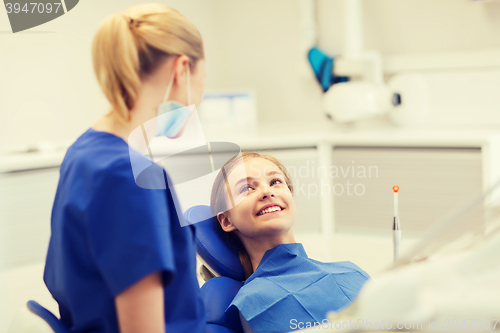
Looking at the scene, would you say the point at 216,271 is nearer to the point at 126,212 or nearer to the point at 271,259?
the point at 271,259

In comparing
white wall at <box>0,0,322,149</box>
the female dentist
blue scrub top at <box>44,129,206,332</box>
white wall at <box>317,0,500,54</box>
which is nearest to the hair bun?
the female dentist

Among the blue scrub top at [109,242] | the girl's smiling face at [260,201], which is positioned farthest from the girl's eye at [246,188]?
the blue scrub top at [109,242]

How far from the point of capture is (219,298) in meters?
1.18

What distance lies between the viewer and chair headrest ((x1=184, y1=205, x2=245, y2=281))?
1.28 meters

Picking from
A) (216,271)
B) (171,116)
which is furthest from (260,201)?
(171,116)

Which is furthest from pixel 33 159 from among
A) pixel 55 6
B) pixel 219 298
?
pixel 219 298

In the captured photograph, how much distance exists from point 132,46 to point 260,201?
1.78 feet

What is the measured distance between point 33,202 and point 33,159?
146mm

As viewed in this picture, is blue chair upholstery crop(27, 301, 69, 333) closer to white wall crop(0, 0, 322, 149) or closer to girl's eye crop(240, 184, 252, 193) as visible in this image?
girl's eye crop(240, 184, 252, 193)

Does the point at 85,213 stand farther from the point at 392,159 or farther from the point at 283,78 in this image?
the point at 283,78

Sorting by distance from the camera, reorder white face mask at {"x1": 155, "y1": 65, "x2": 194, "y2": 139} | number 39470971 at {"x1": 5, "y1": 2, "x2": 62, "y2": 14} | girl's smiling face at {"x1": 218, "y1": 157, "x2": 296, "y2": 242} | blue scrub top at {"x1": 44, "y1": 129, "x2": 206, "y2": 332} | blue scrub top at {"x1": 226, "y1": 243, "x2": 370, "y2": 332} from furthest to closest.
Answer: number 39470971 at {"x1": 5, "y1": 2, "x2": 62, "y2": 14}, girl's smiling face at {"x1": 218, "y1": 157, "x2": 296, "y2": 242}, blue scrub top at {"x1": 226, "y1": 243, "x2": 370, "y2": 332}, white face mask at {"x1": 155, "y1": 65, "x2": 194, "y2": 139}, blue scrub top at {"x1": 44, "y1": 129, "x2": 206, "y2": 332}

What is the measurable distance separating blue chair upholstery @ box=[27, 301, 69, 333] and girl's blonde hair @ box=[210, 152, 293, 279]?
48 cm

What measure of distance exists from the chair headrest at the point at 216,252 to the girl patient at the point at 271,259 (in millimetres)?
21

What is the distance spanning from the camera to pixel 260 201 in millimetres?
1212
